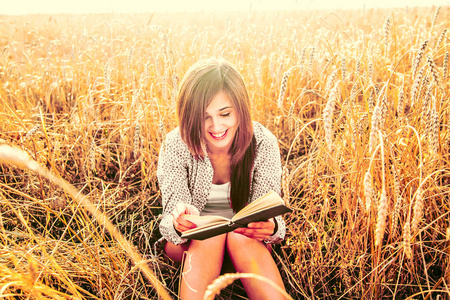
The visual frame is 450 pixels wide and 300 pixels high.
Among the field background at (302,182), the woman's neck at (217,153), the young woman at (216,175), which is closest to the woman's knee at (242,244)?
the young woman at (216,175)

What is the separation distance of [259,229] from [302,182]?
1.63 ft

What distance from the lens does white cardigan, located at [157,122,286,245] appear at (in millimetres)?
1509

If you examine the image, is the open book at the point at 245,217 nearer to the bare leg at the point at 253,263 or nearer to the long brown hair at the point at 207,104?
the bare leg at the point at 253,263

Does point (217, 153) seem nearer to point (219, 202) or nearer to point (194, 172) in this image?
point (194, 172)

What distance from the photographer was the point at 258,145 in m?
1.58

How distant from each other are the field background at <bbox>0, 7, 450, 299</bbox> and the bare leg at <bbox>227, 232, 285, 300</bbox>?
75mm

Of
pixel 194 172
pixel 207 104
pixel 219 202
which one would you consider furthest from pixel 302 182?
pixel 207 104

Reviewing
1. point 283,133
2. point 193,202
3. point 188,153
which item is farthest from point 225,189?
point 283,133

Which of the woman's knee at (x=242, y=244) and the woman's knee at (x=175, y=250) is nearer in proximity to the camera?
the woman's knee at (x=242, y=244)

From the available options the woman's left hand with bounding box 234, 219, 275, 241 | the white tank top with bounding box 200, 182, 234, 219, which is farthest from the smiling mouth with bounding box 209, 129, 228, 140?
the woman's left hand with bounding box 234, 219, 275, 241

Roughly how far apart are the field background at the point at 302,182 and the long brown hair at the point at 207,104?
0.78ft

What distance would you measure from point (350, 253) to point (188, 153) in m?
0.84

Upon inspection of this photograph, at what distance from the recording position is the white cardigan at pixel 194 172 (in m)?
1.51

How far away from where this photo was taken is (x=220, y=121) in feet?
4.58
